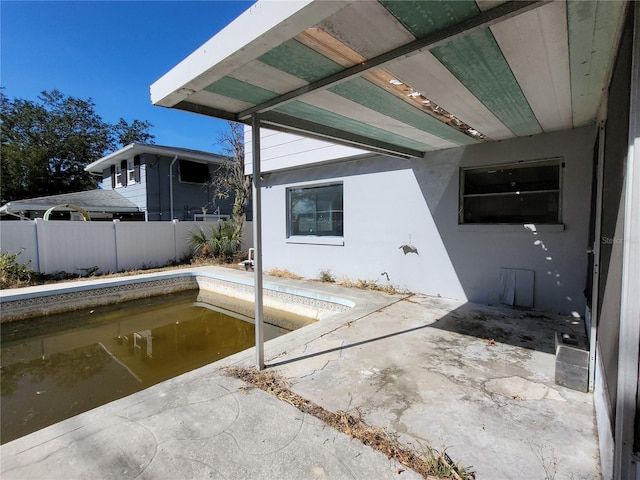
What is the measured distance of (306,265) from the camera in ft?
24.1

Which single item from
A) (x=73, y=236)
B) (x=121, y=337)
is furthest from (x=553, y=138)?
(x=73, y=236)

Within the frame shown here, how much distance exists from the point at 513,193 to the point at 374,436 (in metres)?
4.38

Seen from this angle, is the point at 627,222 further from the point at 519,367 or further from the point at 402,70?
the point at 519,367

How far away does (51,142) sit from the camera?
2145cm

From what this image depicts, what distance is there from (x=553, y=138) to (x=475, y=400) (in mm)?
3854

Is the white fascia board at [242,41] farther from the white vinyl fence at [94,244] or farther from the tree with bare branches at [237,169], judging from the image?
the tree with bare branches at [237,169]

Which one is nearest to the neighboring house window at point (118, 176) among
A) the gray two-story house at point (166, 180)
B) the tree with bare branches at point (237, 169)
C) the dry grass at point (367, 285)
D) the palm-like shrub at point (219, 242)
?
the gray two-story house at point (166, 180)

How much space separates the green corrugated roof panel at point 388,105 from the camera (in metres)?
2.45

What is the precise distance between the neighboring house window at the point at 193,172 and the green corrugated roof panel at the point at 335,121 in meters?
11.1

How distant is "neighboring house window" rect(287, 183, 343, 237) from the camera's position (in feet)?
22.5

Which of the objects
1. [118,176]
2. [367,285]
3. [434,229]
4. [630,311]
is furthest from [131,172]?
[630,311]

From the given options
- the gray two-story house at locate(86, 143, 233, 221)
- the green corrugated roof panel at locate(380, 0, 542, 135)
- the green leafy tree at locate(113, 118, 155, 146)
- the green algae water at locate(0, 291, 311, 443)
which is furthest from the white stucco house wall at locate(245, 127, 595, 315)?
the green leafy tree at locate(113, 118, 155, 146)

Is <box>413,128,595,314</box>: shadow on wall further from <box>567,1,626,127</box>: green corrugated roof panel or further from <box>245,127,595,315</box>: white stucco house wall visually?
<box>567,1,626,127</box>: green corrugated roof panel

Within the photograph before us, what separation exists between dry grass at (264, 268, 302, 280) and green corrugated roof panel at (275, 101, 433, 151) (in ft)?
13.7
